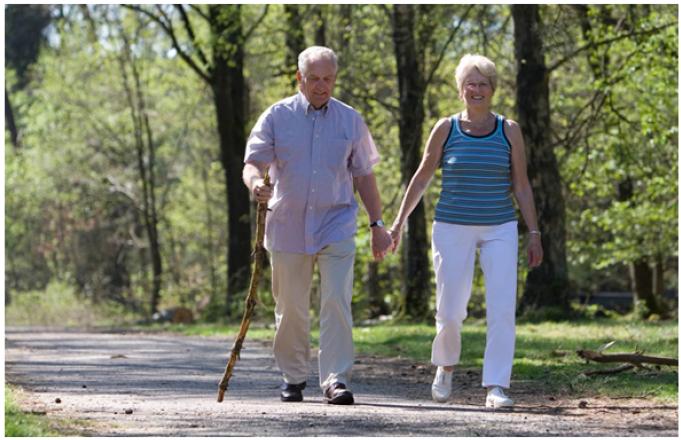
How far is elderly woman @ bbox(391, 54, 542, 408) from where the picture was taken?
29.4ft

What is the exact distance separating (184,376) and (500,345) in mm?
3730

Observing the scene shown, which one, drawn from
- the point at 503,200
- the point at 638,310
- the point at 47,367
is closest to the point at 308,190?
the point at 503,200

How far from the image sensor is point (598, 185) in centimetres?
3033

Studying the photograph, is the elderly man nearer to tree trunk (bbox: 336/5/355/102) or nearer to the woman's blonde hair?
the woman's blonde hair

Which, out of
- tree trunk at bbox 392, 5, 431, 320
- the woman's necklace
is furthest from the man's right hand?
tree trunk at bbox 392, 5, 431, 320

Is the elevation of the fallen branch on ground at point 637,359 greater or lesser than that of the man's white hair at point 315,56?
lesser

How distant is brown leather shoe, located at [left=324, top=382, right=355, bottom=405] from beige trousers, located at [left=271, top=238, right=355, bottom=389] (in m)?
0.06

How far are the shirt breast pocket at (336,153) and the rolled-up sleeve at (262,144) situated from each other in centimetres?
36

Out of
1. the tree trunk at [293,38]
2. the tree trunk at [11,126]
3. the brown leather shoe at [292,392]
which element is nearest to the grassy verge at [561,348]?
the brown leather shoe at [292,392]

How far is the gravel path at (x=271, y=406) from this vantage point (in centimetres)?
748

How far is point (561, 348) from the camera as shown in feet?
44.4

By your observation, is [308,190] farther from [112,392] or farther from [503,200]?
[112,392]

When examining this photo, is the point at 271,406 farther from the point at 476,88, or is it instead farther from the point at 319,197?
the point at 476,88

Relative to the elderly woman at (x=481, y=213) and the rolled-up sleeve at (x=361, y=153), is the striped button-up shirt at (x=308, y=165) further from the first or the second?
the elderly woman at (x=481, y=213)
